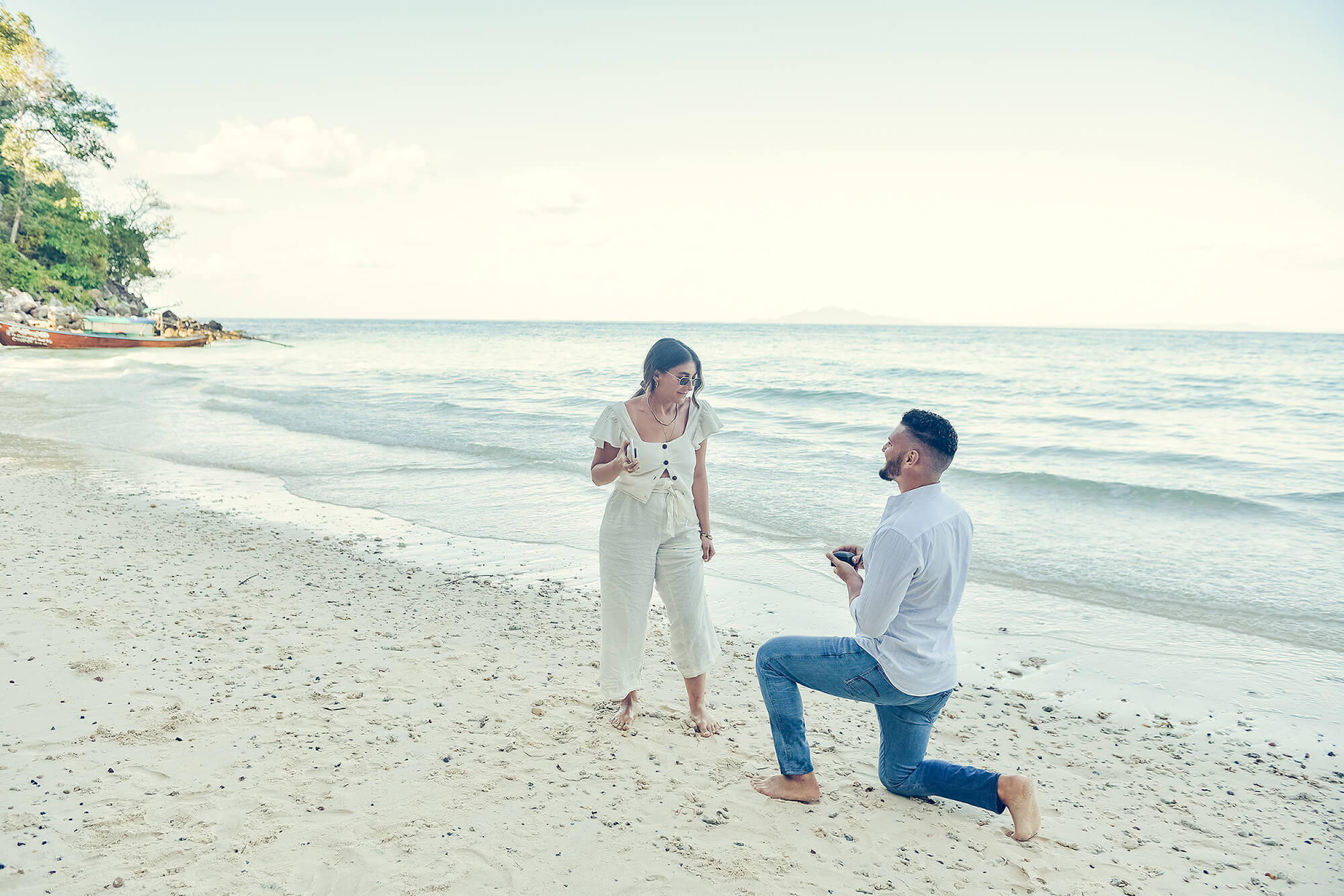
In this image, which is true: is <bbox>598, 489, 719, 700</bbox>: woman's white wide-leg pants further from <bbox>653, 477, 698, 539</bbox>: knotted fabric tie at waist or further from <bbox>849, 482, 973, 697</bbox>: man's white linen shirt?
<bbox>849, 482, 973, 697</bbox>: man's white linen shirt

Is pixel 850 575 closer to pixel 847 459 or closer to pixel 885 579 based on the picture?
pixel 885 579

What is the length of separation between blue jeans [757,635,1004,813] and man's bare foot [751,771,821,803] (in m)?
0.05

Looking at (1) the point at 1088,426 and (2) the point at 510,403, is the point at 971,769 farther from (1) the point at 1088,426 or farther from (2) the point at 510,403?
(2) the point at 510,403

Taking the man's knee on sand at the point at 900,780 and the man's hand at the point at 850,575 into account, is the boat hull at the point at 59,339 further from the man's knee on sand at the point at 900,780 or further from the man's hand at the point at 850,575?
the man's knee on sand at the point at 900,780

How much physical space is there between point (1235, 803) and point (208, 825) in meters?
4.63

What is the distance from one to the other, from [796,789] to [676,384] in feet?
6.51

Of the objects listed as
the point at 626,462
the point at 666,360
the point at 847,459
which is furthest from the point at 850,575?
the point at 847,459

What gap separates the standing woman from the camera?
4168 mm

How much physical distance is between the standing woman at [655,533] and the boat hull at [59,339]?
120 feet

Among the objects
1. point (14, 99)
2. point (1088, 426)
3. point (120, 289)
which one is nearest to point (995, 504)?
point (1088, 426)

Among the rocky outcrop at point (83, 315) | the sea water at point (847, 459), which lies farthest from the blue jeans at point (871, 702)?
the rocky outcrop at point (83, 315)

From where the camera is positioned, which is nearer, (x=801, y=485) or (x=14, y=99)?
(x=801, y=485)

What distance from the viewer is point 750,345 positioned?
67438mm

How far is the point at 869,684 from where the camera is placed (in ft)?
10.9
